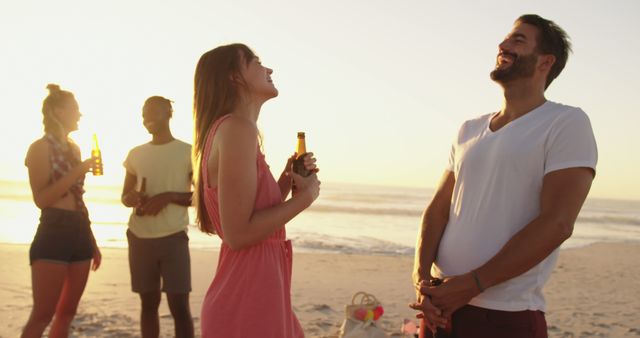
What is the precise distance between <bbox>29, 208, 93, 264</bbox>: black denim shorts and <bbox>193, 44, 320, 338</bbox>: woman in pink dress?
75.5 inches

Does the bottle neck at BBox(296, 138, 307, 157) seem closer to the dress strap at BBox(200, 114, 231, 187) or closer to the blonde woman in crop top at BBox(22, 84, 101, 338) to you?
the dress strap at BBox(200, 114, 231, 187)

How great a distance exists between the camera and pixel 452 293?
8.64 feet

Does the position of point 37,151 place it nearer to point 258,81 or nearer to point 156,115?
point 156,115

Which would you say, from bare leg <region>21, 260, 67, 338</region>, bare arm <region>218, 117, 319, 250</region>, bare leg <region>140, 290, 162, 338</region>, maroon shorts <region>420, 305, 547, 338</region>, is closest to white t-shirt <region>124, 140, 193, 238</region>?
bare leg <region>140, 290, 162, 338</region>

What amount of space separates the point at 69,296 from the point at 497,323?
2959mm

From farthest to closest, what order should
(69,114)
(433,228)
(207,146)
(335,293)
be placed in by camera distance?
(335,293) < (69,114) < (433,228) < (207,146)

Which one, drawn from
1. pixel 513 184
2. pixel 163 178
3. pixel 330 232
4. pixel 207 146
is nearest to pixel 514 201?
pixel 513 184

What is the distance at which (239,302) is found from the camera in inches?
95.2

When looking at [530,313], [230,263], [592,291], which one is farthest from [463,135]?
[592,291]

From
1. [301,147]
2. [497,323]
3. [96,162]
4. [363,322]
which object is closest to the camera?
[497,323]

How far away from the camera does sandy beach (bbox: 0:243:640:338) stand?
22.2 feet

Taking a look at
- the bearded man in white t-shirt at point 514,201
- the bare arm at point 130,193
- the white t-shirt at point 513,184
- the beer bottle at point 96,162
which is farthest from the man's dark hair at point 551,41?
the bare arm at point 130,193

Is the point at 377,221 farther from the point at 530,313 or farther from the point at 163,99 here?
the point at 530,313

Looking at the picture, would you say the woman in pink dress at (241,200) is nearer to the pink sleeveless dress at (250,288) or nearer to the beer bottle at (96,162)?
the pink sleeveless dress at (250,288)
